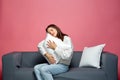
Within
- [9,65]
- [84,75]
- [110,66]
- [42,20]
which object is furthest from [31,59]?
[110,66]

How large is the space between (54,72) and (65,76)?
0.54 ft

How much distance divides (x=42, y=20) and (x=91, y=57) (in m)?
1.26

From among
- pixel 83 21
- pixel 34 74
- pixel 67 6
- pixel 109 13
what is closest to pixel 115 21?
pixel 109 13

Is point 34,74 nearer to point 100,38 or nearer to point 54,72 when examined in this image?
point 54,72

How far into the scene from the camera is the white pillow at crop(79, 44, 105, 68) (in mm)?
4273

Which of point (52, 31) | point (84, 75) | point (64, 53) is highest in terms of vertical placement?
point (52, 31)

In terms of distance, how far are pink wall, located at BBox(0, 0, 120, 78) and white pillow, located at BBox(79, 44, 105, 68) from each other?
0.60 m

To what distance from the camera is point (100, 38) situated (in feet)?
16.5

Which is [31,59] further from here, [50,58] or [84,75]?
[84,75]

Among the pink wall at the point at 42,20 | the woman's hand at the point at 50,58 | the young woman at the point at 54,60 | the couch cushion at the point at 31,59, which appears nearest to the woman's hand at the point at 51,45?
the young woman at the point at 54,60

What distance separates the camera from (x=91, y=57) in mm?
4348

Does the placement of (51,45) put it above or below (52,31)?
below

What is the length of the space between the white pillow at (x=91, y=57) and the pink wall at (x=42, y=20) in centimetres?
60

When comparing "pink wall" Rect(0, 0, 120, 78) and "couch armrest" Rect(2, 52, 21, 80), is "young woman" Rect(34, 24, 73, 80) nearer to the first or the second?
"couch armrest" Rect(2, 52, 21, 80)
